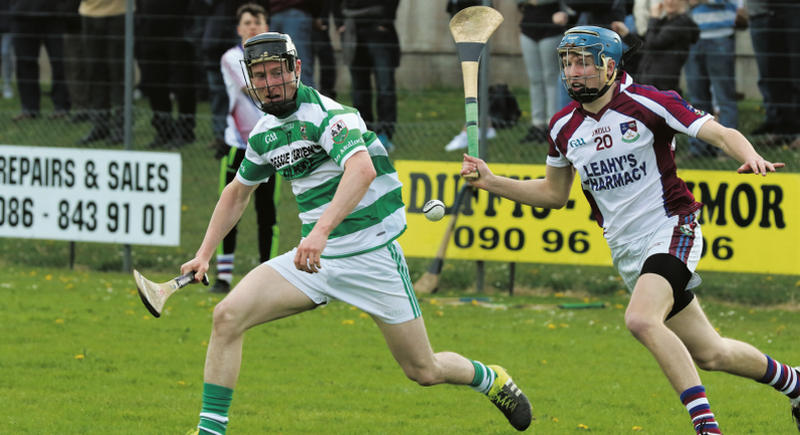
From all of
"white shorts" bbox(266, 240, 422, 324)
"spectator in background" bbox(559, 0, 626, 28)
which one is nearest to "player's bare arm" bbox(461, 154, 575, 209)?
"white shorts" bbox(266, 240, 422, 324)

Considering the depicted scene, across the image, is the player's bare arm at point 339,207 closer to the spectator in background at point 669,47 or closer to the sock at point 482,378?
the sock at point 482,378

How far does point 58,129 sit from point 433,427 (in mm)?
10599

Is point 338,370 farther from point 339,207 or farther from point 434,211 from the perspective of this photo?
point 339,207

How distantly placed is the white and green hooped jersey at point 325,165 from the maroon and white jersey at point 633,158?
0.97m

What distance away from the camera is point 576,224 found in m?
11.6

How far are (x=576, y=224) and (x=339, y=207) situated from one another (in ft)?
19.7

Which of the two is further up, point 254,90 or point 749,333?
point 254,90

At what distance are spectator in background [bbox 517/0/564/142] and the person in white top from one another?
7299 mm

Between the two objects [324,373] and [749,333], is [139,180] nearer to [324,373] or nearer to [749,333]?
[324,373]

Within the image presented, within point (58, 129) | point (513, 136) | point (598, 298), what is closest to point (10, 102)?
point (58, 129)

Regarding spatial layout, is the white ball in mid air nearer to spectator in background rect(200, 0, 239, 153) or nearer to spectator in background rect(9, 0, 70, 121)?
spectator in background rect(200, 0, 239, 153)

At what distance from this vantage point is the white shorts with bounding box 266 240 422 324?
6.40 meters

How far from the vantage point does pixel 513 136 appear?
1298 cm

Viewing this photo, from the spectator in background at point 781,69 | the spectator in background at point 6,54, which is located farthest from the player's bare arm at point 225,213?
the spectator in background at point 6,54
